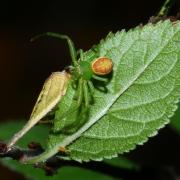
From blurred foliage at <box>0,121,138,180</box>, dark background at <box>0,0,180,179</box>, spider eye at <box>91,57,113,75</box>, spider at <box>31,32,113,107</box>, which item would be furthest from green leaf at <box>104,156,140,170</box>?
dark background at <box>0,0,180,179</box>

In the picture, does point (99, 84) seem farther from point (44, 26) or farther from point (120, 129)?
point (44, 26)

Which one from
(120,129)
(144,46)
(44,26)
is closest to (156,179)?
(120,129)

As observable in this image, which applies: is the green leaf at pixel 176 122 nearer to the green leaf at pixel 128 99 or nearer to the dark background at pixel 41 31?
the green leaf at pixel 128 99

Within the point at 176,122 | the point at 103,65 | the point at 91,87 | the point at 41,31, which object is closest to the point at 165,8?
the point at 103,65

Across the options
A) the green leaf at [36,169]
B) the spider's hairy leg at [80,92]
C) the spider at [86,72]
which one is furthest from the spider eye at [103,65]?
the green leaf at [36,169]

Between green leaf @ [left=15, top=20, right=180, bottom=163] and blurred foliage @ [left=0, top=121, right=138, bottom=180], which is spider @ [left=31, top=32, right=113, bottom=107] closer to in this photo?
green leaf @ [left=15, top=20, right=180, bottom=163]

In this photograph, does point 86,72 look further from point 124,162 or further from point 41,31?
point 41,31
